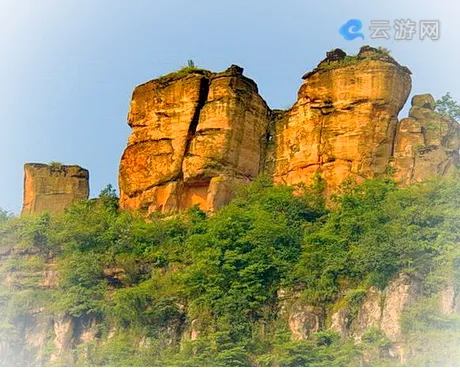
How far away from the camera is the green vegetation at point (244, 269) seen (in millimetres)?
28719

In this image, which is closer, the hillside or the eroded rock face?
the hillside

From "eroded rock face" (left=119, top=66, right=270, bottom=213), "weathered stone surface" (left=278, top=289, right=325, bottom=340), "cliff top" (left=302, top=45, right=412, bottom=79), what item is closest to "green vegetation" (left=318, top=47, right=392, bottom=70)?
"cliff top" (left=302, top=45, right=412, bottom=79)

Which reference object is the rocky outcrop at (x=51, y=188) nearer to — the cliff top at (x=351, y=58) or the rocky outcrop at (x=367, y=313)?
the cliff top at (x=351, y=58)

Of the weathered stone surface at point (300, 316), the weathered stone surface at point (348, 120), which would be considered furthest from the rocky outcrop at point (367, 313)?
the weathered stone surface at point (348, 120)

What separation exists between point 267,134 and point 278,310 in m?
7.25

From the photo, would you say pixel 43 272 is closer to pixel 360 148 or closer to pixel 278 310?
pixel 278 310

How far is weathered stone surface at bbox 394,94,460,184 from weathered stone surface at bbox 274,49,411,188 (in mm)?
382

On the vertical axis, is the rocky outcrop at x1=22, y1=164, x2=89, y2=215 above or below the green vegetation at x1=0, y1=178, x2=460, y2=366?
above

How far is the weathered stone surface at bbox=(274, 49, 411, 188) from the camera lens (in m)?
34.2

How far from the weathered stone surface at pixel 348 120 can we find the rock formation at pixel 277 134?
0.03m

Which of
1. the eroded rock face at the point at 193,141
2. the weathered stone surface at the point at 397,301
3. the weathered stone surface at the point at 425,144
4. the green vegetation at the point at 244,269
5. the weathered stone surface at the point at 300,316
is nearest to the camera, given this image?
the weathered stone surface at the point at 397,301

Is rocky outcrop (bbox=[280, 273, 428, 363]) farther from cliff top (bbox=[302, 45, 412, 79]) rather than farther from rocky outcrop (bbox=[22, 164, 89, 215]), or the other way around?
rocky outcrop (bbox=[22, 164, 89, 215])

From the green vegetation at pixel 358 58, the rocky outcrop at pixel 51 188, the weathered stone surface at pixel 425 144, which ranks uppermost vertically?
the green vegetation at pixel 358 58

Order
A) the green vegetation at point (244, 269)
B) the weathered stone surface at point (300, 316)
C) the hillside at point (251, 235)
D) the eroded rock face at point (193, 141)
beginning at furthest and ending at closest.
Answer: the eroded rock face at point (193, 141) → the weathered stone surface at point (300, 316) → the hillside at point (251, 235) → the green vegetation at point (244, 269)
